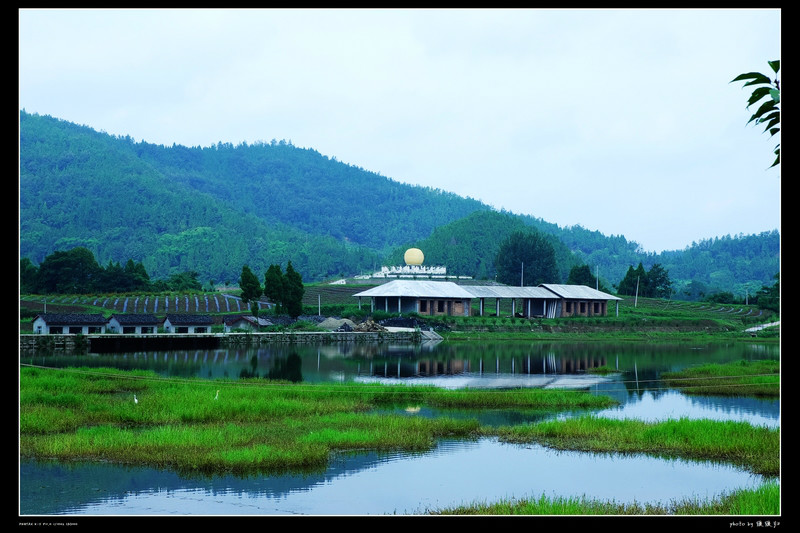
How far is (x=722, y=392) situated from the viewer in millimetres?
26312

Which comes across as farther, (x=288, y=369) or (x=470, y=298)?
(x=470, y=298)

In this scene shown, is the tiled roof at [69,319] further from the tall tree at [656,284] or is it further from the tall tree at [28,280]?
the tall tree at [656,284]

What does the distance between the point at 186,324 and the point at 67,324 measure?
25.3ft

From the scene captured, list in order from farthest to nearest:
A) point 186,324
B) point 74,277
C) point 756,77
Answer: point 74,277
point 186,324
point 756,77

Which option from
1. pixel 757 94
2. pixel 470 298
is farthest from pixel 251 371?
pixel 470 298

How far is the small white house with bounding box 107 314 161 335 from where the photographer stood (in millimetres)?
51594

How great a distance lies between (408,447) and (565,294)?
57.1 meters

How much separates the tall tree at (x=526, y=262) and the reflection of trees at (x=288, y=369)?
6000 centimetres

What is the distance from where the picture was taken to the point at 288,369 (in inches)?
1303

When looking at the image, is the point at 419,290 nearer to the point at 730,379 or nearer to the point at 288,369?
the point at 288,369

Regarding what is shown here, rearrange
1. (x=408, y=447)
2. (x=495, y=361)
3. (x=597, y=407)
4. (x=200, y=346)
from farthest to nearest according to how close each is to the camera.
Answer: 1. (x=200, y=346)
2. (x=495, y=361)
3. (x=597, y=407)
4. (x=408, y=447)

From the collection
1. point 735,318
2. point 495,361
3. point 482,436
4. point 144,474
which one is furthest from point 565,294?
point 144,474

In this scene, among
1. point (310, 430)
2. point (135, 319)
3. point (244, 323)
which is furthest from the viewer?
point (244, 323)
